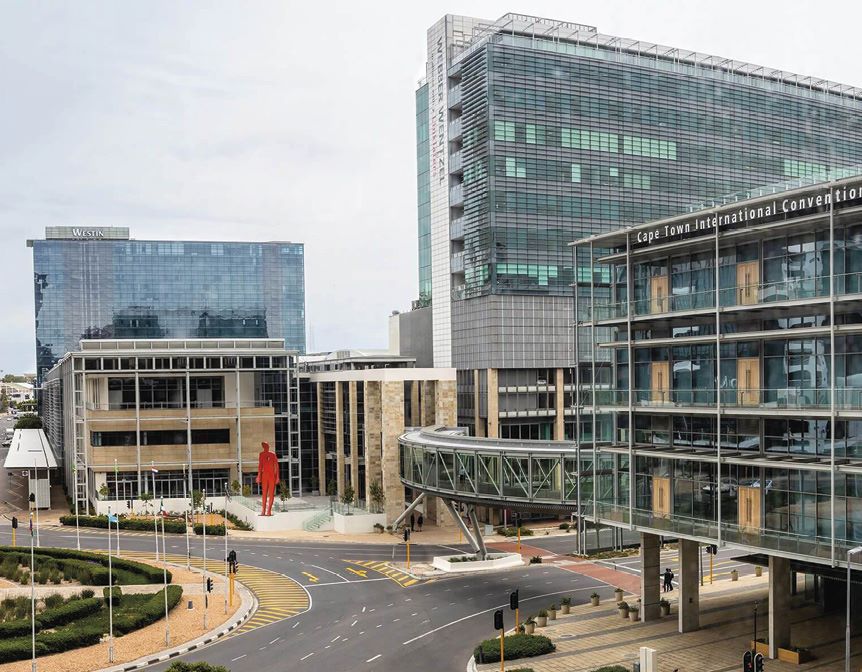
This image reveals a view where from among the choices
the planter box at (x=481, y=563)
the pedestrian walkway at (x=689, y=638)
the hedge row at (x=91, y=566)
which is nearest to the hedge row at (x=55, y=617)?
the hedge row at (x=91, y=566)

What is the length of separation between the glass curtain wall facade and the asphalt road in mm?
11657

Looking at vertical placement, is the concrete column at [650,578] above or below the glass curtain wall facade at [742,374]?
below

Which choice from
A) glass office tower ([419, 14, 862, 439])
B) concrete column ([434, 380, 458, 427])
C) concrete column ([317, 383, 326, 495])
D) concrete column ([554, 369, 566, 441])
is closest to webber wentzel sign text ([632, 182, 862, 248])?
glass office tower ([419, 14, 862, 439])

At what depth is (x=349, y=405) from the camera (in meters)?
100

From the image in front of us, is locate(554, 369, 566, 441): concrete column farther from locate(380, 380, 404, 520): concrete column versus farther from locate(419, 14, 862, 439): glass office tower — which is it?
locate(380, 380, 404, 520): concrete column

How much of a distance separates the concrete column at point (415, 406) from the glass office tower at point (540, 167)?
4.54 m

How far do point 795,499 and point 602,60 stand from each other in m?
65.7

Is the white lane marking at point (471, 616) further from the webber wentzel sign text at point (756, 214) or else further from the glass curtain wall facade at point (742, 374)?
the webber wentzel sign text at point (756, 214)

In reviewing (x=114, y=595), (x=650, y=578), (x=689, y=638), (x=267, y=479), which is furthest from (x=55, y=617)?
(x=267, y=479)

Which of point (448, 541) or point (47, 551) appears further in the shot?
point (448, 541)

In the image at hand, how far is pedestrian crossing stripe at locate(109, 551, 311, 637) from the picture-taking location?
55906 millimetres

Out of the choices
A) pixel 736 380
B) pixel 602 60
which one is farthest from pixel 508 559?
pixel 602 60

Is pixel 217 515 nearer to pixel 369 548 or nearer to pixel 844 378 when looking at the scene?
pixel 369 548

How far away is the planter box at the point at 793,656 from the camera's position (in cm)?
4281
